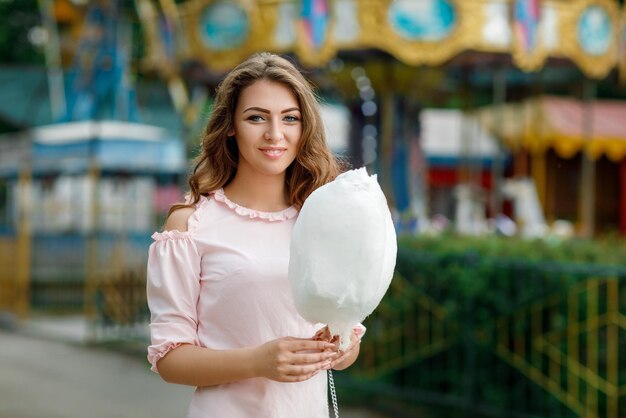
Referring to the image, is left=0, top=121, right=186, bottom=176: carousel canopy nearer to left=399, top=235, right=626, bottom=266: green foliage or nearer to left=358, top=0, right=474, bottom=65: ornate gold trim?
left=358, top=0, right=474, bottom=65: ornate gold trim

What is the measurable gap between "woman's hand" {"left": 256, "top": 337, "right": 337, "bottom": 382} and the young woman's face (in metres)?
0.42

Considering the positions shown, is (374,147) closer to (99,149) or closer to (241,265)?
(99,149)

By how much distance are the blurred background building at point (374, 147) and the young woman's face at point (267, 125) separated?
387 centimetres

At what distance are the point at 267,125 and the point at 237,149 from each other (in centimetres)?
15

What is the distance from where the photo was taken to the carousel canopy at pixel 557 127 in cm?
1986

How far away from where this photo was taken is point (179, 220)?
2.24m

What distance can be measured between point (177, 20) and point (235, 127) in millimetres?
9778

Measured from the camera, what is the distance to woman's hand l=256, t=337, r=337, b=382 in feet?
6.54

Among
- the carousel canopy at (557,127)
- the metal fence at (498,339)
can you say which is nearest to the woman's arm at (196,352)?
the metal fence at (498,339)

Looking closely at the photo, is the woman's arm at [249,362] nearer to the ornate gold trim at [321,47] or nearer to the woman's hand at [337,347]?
the woman's hand at [337,347]

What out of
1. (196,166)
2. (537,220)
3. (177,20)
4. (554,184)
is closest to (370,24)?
(177,20)

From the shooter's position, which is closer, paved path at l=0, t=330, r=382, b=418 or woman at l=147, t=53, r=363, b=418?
woman at l=147, t=53, r=363, b=418

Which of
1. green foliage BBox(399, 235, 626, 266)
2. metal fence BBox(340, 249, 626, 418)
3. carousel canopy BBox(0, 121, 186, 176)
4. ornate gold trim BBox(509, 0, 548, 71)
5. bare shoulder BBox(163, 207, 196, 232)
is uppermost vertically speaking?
ornate gold trim BBox(509, 0, 548, 71)

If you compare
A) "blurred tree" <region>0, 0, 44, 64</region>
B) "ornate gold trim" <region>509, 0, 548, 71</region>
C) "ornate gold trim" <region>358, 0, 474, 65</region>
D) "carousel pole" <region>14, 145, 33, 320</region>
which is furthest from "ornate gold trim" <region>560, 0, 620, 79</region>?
"blurred tree" <region>0, 0, 44, 64</region>
